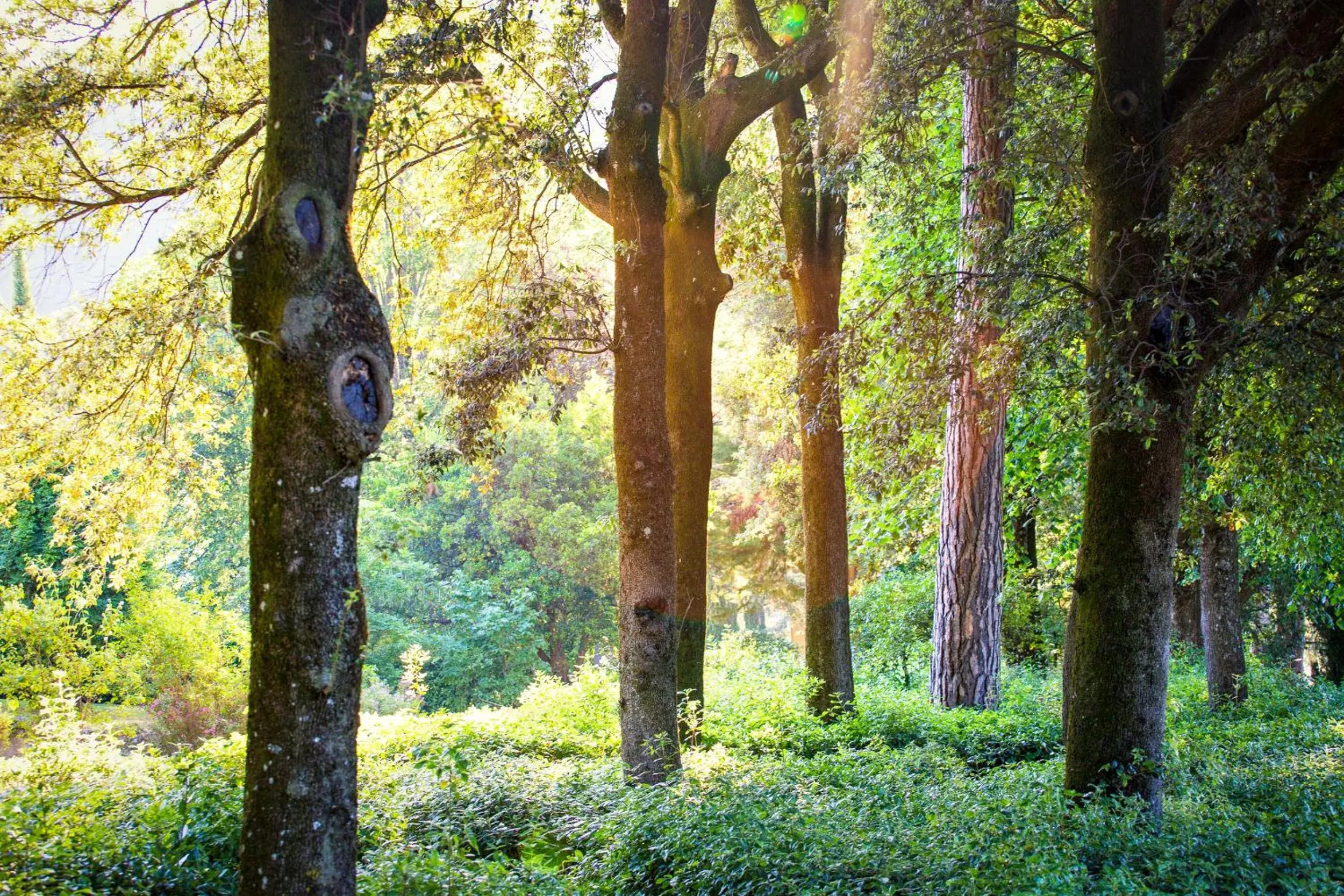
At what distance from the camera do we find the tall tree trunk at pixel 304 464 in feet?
13.5

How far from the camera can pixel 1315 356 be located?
7117 millimetres

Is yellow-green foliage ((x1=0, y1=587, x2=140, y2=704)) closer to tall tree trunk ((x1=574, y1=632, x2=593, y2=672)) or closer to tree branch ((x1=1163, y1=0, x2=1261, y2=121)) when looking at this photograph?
tree branch ((x1=1163, y1=0, x2=1261, y2=121))

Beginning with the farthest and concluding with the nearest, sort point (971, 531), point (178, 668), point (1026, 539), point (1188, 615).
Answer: point (1188, 615), point (178, 668), point (1026, 539), point (971, 531)

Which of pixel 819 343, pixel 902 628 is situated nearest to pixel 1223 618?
pixel 902 628

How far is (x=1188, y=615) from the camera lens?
21.7m

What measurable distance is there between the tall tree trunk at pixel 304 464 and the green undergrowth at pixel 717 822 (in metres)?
0.83

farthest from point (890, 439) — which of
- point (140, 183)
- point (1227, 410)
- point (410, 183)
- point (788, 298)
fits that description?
point (788, 298)

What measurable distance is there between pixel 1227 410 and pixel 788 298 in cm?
1486

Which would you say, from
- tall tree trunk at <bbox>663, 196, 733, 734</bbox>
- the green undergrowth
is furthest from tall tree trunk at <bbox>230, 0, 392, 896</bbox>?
tall tree trunk at <bbox>663, 196, 733, 734</bbox>

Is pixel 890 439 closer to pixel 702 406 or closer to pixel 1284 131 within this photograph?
pixel 702 406

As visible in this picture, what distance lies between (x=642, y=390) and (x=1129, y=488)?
3792 millimetres

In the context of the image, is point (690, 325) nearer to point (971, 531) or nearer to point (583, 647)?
point (971, 531)

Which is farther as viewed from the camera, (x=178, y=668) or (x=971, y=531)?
(x=178, y=668)

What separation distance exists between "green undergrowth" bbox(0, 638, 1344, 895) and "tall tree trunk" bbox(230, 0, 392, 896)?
83 centimetres
